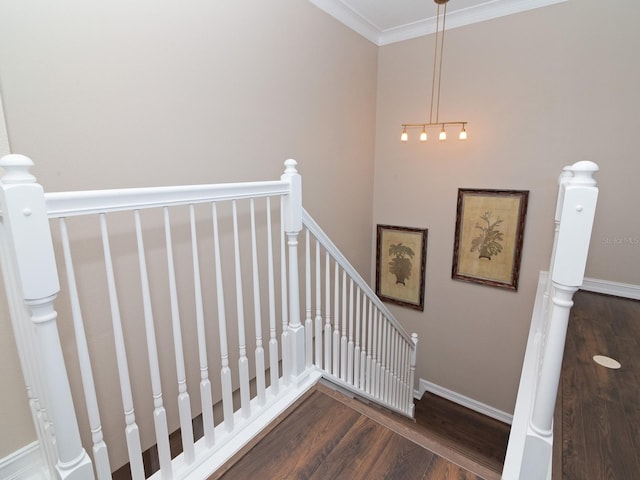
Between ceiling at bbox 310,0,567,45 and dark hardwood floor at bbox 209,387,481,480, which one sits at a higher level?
ceiling at bbox 310,0,567,45

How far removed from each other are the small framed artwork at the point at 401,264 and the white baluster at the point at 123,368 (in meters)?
3.30

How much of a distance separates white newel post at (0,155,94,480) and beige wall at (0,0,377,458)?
29.3 inches

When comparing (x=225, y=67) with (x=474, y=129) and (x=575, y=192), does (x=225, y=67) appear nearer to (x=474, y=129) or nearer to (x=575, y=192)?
(x=575, y=192)

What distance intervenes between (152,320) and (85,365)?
0.23 meters

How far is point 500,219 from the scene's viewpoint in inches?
131

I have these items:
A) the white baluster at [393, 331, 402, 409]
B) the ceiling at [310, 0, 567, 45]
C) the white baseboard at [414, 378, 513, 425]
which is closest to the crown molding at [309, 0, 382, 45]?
the ceiling at [310, 0, 567, 45]

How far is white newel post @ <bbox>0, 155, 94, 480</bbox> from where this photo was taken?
0.81 meters

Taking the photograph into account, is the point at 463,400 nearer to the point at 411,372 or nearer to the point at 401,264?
the point at 411,372

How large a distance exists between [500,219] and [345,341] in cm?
217

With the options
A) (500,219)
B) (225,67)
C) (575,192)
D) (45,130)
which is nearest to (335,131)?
(225,67)

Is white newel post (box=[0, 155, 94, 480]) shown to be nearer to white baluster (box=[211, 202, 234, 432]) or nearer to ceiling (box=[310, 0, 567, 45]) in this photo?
white baluster (box=[211, 202, 234, 432])

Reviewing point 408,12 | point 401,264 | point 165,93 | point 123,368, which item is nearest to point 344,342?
point 123,368

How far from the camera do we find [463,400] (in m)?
3.85

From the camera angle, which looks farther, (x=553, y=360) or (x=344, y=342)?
(x=344, y=342)
